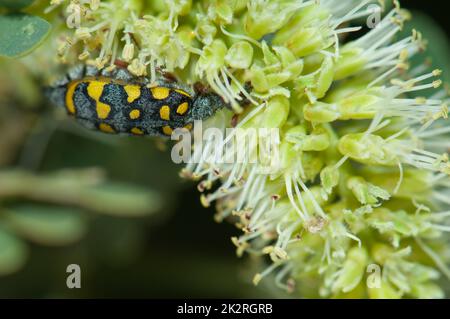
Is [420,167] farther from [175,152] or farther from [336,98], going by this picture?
[175,152]

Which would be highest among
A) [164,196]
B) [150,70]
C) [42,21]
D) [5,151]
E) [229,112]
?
[42,21]

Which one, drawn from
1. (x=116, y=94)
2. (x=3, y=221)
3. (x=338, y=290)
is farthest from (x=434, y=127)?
(x=3, y=221)

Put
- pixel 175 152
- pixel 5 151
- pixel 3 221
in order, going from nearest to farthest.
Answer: pixel 175 152 → pixel 3 221 → pixel 5 151

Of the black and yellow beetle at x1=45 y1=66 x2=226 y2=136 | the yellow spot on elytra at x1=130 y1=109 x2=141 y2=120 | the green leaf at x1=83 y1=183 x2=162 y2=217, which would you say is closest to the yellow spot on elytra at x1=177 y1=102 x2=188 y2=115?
the black and yellow beetle at x1=45 y1=66 x2=226 y2=136

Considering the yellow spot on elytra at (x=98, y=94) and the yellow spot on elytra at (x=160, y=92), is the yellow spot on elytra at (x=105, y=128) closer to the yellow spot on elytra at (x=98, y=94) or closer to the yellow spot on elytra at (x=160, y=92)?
the yellow spot on elytra at (x=98, y=94)

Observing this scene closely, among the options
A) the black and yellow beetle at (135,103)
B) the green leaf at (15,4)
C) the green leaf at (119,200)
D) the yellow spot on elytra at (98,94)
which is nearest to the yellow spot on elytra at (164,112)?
the black and yellow beetle at (135,103)
